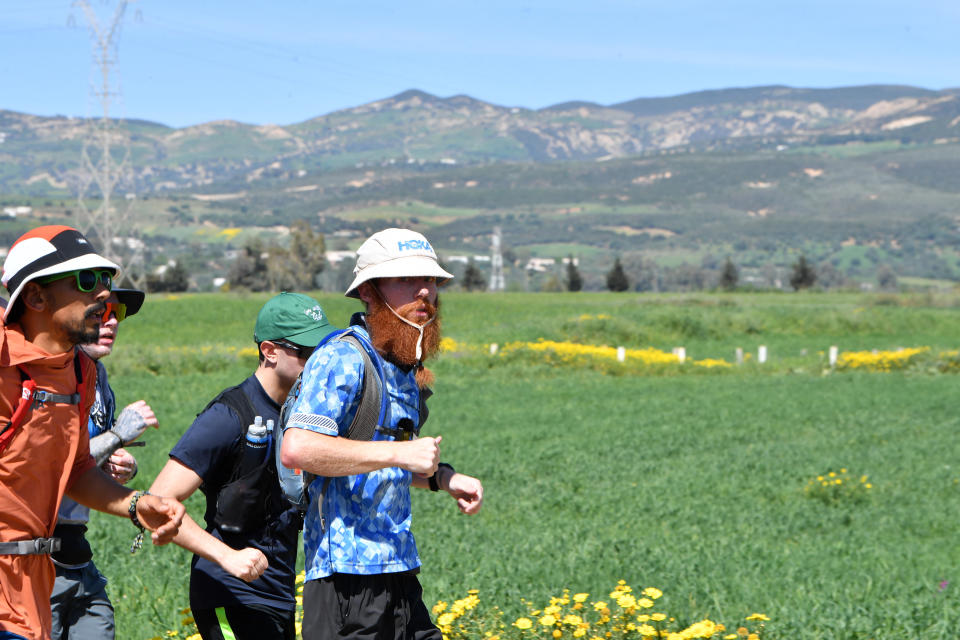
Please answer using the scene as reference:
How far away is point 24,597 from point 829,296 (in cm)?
8125

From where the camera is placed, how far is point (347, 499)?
3.59 m

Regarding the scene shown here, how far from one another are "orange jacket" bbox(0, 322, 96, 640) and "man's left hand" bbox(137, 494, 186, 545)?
26 cm

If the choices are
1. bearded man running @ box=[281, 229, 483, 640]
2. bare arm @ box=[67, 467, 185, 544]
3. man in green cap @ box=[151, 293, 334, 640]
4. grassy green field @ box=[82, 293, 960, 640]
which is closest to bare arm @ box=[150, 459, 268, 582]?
bare arm @ box=[67, 467, 185, 544]

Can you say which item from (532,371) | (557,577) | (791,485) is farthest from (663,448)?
(532,371)

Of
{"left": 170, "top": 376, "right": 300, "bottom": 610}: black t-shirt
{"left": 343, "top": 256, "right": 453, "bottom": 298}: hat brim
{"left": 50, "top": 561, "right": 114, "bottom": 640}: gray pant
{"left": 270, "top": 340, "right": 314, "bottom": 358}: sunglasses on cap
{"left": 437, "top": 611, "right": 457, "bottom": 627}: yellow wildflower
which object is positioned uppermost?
{"left": 343, "top": 256, "right": 453, "bottom": 298}: hat brim

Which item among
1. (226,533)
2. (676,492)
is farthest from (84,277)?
(676,492)

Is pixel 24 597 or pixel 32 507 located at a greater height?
pixel 32 507

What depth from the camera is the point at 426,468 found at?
11.1 ft

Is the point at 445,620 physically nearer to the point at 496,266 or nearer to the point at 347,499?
the point at 347,499

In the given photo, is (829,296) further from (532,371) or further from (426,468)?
(426,468)

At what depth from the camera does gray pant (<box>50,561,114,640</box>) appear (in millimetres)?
4066

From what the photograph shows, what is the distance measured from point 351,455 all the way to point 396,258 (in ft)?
2.42

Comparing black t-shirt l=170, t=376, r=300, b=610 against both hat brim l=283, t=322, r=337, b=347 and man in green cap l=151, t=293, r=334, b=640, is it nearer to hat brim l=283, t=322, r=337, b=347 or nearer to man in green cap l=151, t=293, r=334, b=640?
man in green cap l=151, t=293, r=334, b=640

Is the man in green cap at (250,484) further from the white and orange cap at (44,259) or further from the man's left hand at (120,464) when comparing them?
the white and orange cap at (44,259)
